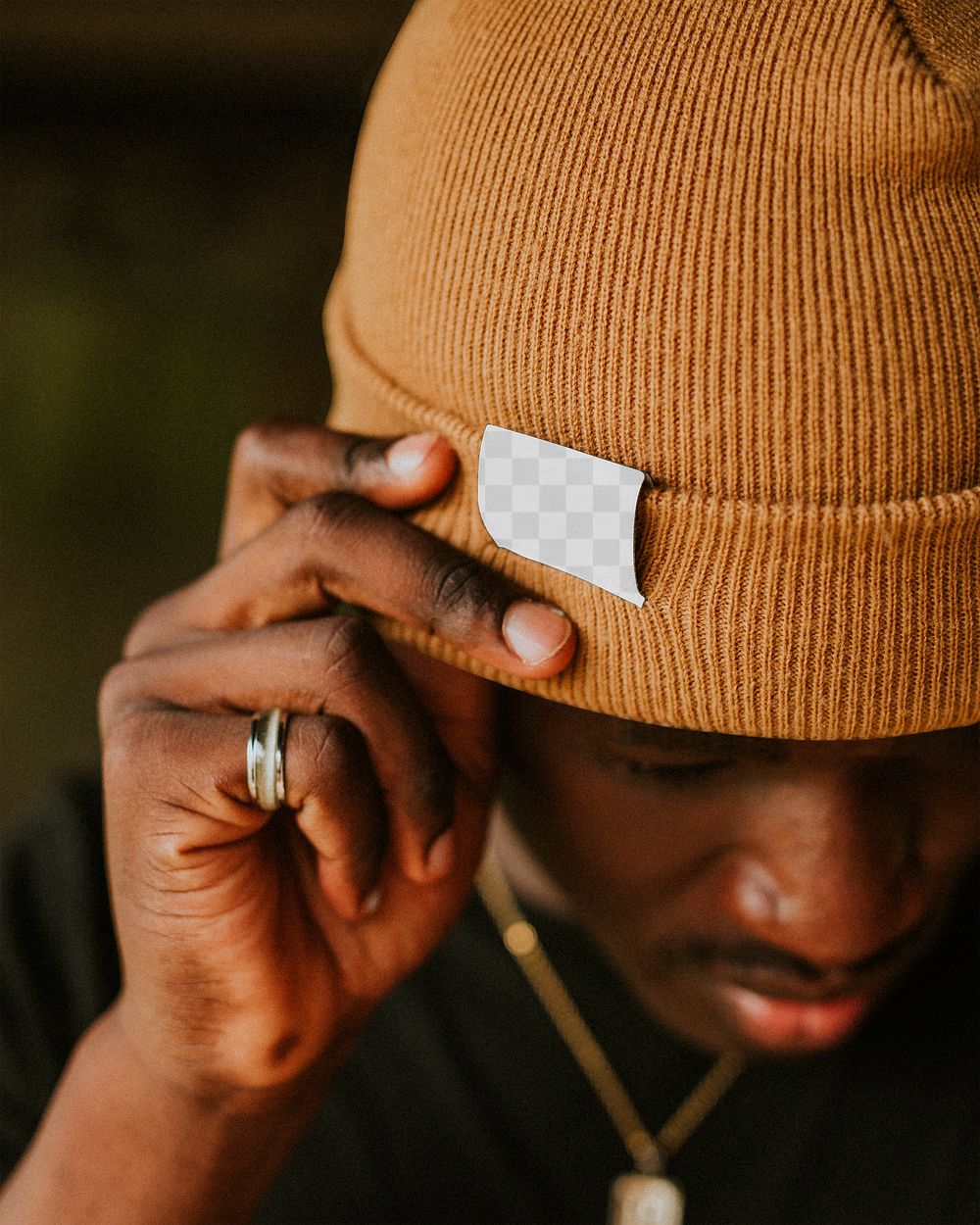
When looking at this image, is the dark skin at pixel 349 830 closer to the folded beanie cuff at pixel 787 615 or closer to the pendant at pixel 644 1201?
the folded beanie cuff at pixel 787 615

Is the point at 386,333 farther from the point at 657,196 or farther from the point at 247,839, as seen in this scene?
the point at 247,839

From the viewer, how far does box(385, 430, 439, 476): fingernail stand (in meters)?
0.75

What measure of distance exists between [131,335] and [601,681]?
2.21 meters

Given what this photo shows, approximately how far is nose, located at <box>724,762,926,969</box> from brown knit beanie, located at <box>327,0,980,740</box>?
12 centimetres

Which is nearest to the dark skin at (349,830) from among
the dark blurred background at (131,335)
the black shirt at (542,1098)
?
the black shirt at (542,1098)

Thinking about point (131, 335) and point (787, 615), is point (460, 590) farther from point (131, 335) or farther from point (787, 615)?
point (131, 335)

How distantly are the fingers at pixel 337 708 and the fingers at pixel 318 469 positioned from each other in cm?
10

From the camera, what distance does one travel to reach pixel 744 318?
25.5 inches

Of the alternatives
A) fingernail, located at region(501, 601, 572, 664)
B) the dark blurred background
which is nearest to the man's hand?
fingernail, located at region(501, 601, 572, 664)

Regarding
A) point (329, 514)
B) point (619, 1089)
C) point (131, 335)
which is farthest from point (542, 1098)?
point (131, 335)

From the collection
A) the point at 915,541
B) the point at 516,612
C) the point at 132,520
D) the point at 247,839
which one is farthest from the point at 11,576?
the point at 915,541

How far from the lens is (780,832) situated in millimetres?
845

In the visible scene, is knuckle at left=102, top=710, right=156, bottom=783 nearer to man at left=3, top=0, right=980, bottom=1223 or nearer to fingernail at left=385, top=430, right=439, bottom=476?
man at left=3, top=0, right=980, bottom=1223

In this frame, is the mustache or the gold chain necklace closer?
the mustache
